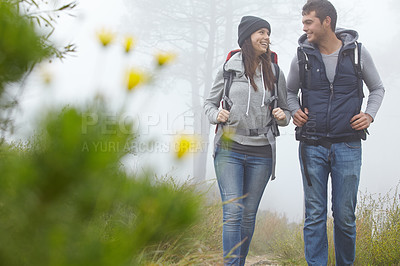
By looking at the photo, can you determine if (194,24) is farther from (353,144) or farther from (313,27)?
(353,144)

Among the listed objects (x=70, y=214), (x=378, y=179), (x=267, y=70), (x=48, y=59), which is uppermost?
(x=267, y=70)

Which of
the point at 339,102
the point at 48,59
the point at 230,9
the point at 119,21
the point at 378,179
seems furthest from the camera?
the point at 378,179

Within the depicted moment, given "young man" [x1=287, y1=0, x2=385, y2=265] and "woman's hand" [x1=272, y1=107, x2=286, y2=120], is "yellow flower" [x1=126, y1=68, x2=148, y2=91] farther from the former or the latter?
"young man" [x1=287, y1=0, x2=385, y2=265]

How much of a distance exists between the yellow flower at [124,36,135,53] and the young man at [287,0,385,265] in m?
2.41

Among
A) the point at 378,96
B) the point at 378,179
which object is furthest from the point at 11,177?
the point at 378,179

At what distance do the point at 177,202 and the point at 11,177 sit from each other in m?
0.29

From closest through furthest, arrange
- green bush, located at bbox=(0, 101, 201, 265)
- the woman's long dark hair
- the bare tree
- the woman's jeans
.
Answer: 1. green bush, located at bbox=(0, 101, 201, 265)
2. the woman's jeans
3. the woman's long dark hair
4. the bare tree

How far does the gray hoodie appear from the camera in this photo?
3.13 metres

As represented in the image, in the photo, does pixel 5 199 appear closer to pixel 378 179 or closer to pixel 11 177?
pixel 11 177

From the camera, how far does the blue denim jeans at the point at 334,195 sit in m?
3.11

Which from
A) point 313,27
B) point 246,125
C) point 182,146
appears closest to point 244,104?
point 246,125

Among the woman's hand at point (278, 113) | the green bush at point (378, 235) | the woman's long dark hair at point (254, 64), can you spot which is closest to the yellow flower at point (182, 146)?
the woman's hand at point (278, 113)

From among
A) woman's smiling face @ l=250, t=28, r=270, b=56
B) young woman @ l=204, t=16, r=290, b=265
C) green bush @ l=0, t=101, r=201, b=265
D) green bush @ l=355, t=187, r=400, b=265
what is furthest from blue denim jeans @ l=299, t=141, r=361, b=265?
green bush @ l=0, t=101, r=201, b=265

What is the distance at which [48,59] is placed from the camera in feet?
3.38
